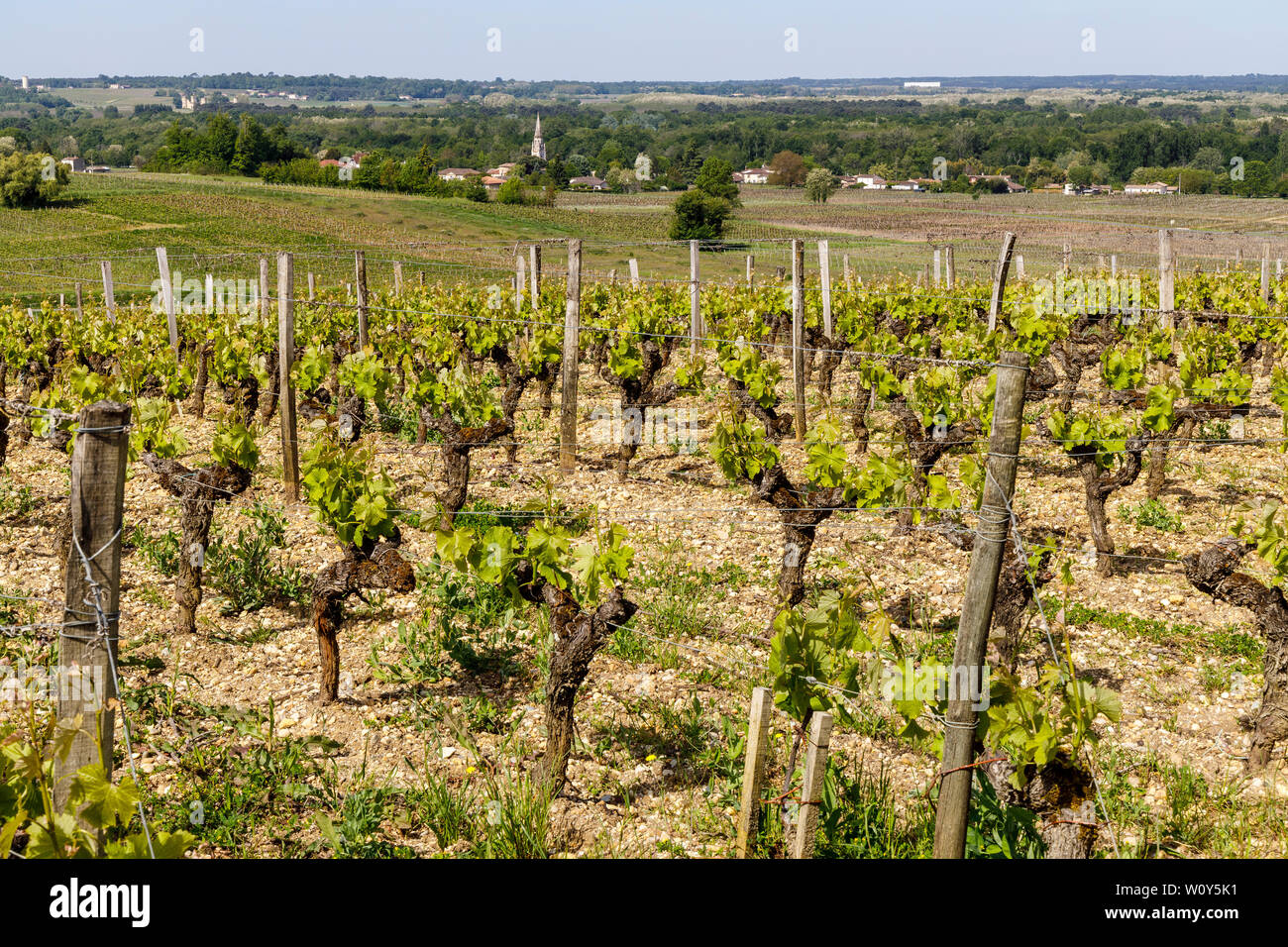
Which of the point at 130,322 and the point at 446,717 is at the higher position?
the point at 130,322

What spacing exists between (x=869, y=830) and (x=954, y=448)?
5735 millimetres

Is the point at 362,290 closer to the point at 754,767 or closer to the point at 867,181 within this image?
the point at 754,767

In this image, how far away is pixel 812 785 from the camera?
4051mm

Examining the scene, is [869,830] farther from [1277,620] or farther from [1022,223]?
[1022,223]

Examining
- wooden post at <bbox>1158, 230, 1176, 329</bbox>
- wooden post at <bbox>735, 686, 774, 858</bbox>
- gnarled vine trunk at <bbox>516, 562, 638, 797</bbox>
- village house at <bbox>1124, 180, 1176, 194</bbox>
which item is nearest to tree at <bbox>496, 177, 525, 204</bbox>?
village house at <bbox>1124, 180, 1176, 194</bbox>

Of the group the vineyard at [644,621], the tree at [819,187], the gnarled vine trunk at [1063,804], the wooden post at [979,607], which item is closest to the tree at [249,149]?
the tree at [819,187]

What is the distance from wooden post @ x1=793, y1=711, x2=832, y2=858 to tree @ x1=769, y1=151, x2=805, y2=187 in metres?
101

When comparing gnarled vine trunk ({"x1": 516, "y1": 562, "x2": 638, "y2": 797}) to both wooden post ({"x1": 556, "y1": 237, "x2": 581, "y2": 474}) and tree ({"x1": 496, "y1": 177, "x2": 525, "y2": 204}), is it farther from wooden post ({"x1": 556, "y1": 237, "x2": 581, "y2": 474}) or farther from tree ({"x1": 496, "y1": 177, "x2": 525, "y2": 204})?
tree ({"x1": 496, "y1": 177, "x2": 525, "y2": 204})

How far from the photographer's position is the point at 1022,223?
5319 cm

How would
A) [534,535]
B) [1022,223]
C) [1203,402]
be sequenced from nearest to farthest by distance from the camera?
[534,535], [1203,402], [1022,223]

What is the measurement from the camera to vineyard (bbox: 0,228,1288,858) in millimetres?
3918

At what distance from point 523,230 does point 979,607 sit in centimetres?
5730

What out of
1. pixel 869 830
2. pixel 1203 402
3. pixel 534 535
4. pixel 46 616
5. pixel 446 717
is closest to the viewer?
pixel 869 830
